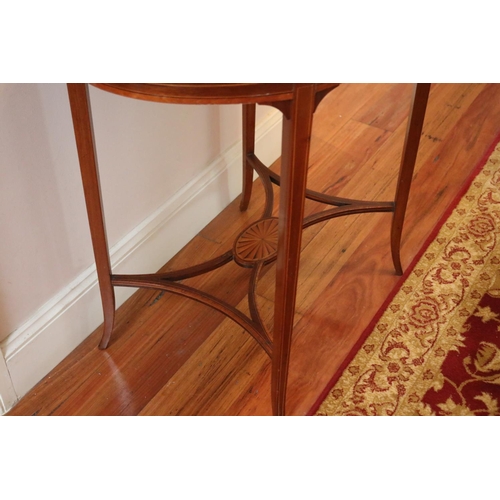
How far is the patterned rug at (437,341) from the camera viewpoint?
141 cm

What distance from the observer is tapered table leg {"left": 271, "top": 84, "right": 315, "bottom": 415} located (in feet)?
2.99

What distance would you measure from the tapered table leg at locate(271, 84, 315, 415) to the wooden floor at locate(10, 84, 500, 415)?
220 mm

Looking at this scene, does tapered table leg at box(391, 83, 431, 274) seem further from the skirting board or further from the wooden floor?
the skirting board

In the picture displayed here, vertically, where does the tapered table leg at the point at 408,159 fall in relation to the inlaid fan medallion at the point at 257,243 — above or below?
above

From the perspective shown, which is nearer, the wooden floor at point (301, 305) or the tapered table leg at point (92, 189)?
the tapered table leg at point (92, 189)

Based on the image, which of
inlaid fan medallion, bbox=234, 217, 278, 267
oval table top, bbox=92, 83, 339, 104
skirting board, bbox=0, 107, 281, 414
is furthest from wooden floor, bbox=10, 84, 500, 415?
oval table top, bbox=92, 83, 339, 104

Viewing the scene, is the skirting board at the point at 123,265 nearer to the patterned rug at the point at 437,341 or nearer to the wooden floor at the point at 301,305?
the wooden floor at the point at 301,305

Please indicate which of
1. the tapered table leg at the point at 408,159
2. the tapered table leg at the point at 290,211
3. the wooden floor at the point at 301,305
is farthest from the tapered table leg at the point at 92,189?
the tapered table leg at the point at 408,159

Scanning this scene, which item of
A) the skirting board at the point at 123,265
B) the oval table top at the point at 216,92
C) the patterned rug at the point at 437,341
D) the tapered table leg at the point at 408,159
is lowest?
the patterned rug at the point at 437,341

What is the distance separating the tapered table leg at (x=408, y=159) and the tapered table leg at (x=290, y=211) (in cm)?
50

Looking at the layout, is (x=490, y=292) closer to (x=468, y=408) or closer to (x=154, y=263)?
(x=468, y=408)

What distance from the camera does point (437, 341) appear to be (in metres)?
1.53

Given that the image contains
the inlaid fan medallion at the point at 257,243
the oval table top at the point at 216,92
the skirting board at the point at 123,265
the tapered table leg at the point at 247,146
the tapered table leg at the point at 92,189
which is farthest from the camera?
the tapered table leg at the point at 247,146
